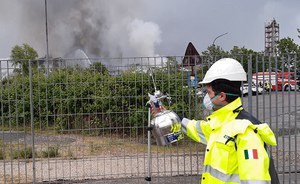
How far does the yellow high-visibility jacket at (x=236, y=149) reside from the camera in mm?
2230

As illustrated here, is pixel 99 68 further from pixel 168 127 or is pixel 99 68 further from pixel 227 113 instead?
pixel 227 113

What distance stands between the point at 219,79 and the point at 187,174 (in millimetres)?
4070

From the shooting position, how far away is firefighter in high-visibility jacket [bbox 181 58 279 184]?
2.24m

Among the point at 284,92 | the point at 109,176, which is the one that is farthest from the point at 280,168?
the point at 109,176

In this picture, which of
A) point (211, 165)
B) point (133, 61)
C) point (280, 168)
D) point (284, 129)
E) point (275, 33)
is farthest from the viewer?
point (275, 33)

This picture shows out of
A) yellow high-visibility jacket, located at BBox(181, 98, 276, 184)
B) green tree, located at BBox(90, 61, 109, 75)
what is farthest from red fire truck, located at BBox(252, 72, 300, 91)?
yellow high-visibility jacket, located at BBox(181, 98, 276, 184)

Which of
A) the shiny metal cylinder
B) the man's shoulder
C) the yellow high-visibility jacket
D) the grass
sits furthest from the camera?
the grass

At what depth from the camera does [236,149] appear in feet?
7.91

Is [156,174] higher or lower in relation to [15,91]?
lower

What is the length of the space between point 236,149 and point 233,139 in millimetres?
67

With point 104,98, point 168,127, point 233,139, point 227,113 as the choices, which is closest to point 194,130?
point 168,127

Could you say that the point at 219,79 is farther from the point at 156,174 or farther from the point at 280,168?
the point at 280,168

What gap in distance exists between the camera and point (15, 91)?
579cm

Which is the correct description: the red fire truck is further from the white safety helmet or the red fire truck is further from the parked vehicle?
the white safety helmet
